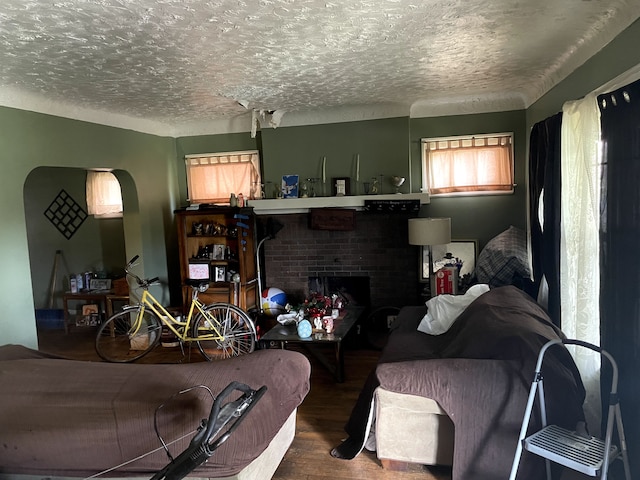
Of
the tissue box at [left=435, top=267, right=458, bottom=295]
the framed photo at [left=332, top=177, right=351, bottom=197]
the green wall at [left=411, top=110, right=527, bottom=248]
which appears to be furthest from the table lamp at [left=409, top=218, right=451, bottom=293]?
the framed photo at [left=332, top=177, right=351, bottom=197]

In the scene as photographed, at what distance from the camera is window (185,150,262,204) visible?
5.45m

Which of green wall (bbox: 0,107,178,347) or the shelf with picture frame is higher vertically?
green wall (bbox: 0,107,178,347)

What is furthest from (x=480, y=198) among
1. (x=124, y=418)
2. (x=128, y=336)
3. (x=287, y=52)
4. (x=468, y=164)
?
(x=128, y=336)

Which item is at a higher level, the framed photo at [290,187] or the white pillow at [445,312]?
the framed photo at [290,187]

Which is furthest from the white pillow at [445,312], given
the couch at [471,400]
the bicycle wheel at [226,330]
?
the bicycle wheel at [226,330]

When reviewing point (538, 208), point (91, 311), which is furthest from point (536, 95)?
point (91, 311)

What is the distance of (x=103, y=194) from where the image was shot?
19.8 feet

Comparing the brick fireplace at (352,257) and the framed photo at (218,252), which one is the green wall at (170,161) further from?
the framed photo at (218,252)

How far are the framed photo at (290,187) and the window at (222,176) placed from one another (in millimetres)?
400

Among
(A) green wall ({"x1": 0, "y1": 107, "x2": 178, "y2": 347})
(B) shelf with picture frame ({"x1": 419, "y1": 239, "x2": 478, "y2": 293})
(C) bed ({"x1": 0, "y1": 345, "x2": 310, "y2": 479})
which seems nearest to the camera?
(C) bed ({"x1": 0, "y1": 345, "x2": 310, "y2": 479})

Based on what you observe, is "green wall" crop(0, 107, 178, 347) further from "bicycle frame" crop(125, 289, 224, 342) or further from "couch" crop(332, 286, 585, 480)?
"couch" crop(332, 286, 585, 480)

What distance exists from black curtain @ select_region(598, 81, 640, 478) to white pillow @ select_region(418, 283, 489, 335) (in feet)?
4.11

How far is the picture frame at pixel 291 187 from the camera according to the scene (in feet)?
17.0

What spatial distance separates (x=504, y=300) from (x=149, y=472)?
8.05 ft
